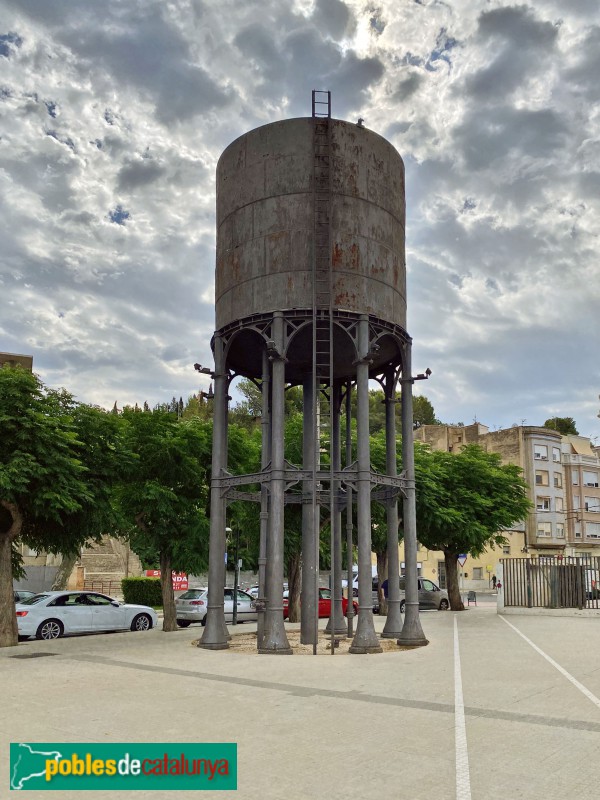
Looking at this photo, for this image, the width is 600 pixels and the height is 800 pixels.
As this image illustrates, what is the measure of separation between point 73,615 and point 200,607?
19.4ft

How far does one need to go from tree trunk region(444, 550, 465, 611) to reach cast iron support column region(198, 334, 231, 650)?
17927 mm

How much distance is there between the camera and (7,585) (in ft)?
62.9

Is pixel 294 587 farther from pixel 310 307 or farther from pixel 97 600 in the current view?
pixel 310 307

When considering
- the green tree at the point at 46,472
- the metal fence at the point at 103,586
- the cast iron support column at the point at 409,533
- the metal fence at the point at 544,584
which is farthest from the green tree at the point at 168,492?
the metal fence at the point at 103,586

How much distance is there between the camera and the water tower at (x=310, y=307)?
1832 cm

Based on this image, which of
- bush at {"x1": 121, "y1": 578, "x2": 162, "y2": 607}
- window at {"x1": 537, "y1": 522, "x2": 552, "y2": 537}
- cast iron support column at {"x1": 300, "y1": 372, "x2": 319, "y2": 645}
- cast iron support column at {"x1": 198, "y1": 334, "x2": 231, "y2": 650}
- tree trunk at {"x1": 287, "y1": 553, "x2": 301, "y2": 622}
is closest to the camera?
cast iron support column at {"x1": 198, "y1": 334, "x2": 231, "y2": 650}

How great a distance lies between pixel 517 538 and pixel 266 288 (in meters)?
56.1

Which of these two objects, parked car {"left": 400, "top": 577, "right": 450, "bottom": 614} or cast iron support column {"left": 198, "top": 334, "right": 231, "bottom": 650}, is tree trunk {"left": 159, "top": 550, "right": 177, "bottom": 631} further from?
parked car {"left": 400, "top": 577, "right": 450, "bottom": 614}

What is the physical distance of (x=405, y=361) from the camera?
20.8 meters

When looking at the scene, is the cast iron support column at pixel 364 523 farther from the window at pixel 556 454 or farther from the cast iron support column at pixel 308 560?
the window at pixel 556 454

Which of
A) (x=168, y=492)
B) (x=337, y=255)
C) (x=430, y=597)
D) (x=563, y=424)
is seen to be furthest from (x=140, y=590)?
(x=563, y=424)

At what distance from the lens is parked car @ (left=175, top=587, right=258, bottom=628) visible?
27.9m

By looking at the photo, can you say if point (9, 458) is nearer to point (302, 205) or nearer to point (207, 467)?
point (207, 467)

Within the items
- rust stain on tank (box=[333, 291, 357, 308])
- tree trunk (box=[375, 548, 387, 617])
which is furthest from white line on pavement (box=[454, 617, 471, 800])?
tree trunk (box=[375, 548, 387, 617])
